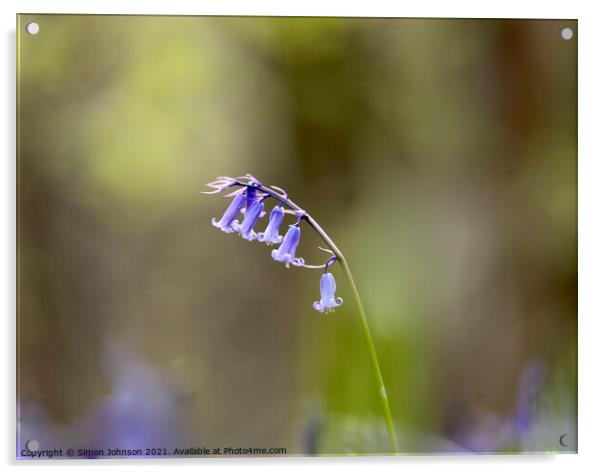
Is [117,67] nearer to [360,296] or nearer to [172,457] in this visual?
[360,296]

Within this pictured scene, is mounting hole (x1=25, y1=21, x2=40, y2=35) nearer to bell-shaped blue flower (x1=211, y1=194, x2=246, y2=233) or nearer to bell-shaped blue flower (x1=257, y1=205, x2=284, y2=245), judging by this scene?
bell-shaped blue flower (x1=211, y1=194, x2=246, y2=233)

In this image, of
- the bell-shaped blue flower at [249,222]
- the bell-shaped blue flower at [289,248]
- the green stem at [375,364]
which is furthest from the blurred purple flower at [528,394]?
the bell-shaped blue flower at [249,222]

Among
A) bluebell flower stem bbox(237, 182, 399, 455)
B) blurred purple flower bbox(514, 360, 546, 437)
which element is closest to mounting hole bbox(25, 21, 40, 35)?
bluebell flower stem bbox(237, 182, 399, 455)

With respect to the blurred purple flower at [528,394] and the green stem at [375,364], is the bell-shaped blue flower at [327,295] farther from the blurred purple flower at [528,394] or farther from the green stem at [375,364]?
the blurred purple flower at [528,394]

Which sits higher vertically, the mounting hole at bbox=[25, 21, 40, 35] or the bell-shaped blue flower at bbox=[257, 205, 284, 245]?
the mounting hole at bbox=[25, 21, 40, 35]

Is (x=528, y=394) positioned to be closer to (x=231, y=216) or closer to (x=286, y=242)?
(x=286, y=242)
